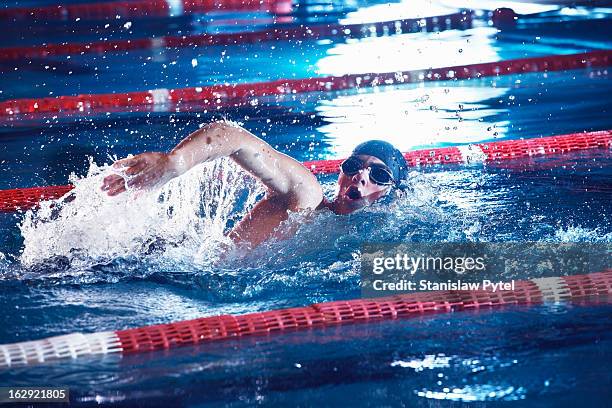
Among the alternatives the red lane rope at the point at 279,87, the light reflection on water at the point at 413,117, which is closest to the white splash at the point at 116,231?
the light reflection on water at the point at 413,117

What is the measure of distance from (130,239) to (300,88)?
3.45 meters

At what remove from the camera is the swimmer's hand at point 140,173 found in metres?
2.35

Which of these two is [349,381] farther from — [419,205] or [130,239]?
[419,205]

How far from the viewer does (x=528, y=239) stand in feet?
11.4

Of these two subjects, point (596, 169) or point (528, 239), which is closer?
point (528, 239)

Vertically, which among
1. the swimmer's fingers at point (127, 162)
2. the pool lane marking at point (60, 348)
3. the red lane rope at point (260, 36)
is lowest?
the pool lane marking at point (60, 348)

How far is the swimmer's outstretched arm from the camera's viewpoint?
248 centimetres

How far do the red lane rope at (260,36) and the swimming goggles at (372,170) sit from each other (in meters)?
4.10

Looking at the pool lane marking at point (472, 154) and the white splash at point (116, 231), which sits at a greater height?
the white splash at point (116, 231)

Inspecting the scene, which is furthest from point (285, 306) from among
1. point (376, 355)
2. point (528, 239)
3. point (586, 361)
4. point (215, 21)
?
point (215, 21)

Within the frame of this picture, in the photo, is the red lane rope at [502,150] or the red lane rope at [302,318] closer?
the red lane rope at [302,318]

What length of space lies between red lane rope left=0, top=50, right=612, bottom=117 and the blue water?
0.12m

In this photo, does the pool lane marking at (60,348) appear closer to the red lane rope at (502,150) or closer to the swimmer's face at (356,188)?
the swimmer's face at (356,188)

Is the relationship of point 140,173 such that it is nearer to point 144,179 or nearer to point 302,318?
point 144,179
